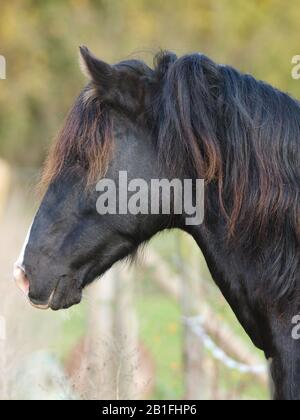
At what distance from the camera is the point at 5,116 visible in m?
20.8

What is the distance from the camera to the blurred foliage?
17219 millimetres

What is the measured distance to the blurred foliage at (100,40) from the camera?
17.2 metres

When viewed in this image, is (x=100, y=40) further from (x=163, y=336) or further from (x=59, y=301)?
(x=59, y=301)

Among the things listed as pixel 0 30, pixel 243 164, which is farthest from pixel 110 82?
pixel 0 30

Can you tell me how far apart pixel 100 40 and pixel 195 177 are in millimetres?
14152

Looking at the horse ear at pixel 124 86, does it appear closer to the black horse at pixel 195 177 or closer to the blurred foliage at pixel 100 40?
the black horse at pixel 195 177

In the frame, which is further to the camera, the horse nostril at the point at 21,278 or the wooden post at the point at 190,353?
the wooden post at the point at 190,353

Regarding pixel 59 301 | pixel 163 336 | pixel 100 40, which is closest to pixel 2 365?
pixel 59 301

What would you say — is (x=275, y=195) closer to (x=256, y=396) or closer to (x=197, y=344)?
(x=197, y=344)

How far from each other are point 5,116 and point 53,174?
17.9 m

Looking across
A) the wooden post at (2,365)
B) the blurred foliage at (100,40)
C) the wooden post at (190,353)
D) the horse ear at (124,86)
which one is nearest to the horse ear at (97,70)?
the horse ear at (124,86)

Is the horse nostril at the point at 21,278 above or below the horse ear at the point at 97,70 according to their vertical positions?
below

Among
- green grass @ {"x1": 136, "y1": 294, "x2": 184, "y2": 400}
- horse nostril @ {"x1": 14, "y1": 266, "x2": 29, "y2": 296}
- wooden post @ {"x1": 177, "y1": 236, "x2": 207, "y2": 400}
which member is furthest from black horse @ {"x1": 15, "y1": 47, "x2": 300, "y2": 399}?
green grass @ {"x1": 136, "y1": 294, "x2": 184, "y2": 400}

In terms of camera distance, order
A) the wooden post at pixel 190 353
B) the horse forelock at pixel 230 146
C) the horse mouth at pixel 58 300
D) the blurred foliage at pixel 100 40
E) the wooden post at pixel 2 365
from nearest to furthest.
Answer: the horse forelock at pixel 230 146, the horse mouth at pixel 58 300, the wooden post at pixel 2 365, the wooden post at pixel 190 353, the blurred foliage at pixel 100 40
